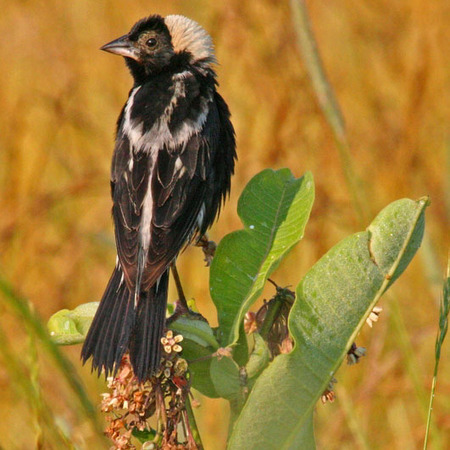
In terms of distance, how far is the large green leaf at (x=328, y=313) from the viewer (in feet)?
4.70

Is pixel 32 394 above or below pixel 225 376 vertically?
above

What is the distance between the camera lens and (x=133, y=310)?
6.82 feet

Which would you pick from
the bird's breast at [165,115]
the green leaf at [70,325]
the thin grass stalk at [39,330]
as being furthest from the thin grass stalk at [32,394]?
the bird's breast at [165,115]

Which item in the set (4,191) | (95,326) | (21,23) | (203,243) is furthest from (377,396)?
(21,23)

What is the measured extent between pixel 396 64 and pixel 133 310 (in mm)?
3123

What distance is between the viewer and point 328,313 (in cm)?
147

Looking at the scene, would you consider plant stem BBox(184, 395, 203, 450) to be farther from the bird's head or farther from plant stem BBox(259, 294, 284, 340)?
the bird's head

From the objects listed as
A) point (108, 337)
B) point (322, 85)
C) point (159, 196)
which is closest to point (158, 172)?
point (159, 196)

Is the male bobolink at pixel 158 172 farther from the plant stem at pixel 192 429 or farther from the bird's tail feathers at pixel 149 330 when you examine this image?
the plant stem at pixel 192 429

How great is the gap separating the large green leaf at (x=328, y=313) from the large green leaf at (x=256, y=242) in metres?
0.14

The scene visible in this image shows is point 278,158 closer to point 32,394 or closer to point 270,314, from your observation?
point 270,314

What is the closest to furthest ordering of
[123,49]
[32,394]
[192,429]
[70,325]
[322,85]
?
[32,394]
[192,429]
[70,325]
[322,85]
[123,49]

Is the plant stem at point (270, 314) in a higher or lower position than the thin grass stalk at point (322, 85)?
lower

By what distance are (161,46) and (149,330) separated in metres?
1.81
